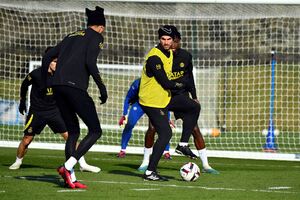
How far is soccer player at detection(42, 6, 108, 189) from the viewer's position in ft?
35.6

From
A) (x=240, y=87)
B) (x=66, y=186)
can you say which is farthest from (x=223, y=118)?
(x=66, y=186)

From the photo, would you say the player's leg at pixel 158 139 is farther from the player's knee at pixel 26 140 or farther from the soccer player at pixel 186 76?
the player's knee at pixel 26 140

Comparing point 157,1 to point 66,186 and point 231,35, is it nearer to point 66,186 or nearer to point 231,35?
point 231,35

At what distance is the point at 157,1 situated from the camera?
63.4 ft

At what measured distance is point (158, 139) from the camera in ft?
39.9

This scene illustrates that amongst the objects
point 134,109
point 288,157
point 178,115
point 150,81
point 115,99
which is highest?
point 150,81

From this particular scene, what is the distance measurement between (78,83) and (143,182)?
1.93 meters

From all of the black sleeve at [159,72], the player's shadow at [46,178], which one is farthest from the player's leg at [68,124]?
the black sleeve at [159,72]

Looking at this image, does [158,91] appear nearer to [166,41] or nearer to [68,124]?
[166,41]

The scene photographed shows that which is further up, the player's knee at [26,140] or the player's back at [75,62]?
the player's back at [75,62]

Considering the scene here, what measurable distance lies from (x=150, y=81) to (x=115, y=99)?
16.0 meters

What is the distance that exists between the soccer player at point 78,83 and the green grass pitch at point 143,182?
0.56m

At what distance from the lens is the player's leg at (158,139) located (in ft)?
39.8

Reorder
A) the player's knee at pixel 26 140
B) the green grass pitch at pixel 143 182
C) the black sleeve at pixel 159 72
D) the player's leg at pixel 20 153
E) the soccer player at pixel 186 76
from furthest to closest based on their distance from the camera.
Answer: the player's knee at pixel 26 140
the player's leg at pixel 20 153
the soccer player at pixel 186 76
the black sleeve at pixel 159 72
the green grass pitch at pixel 143 182
